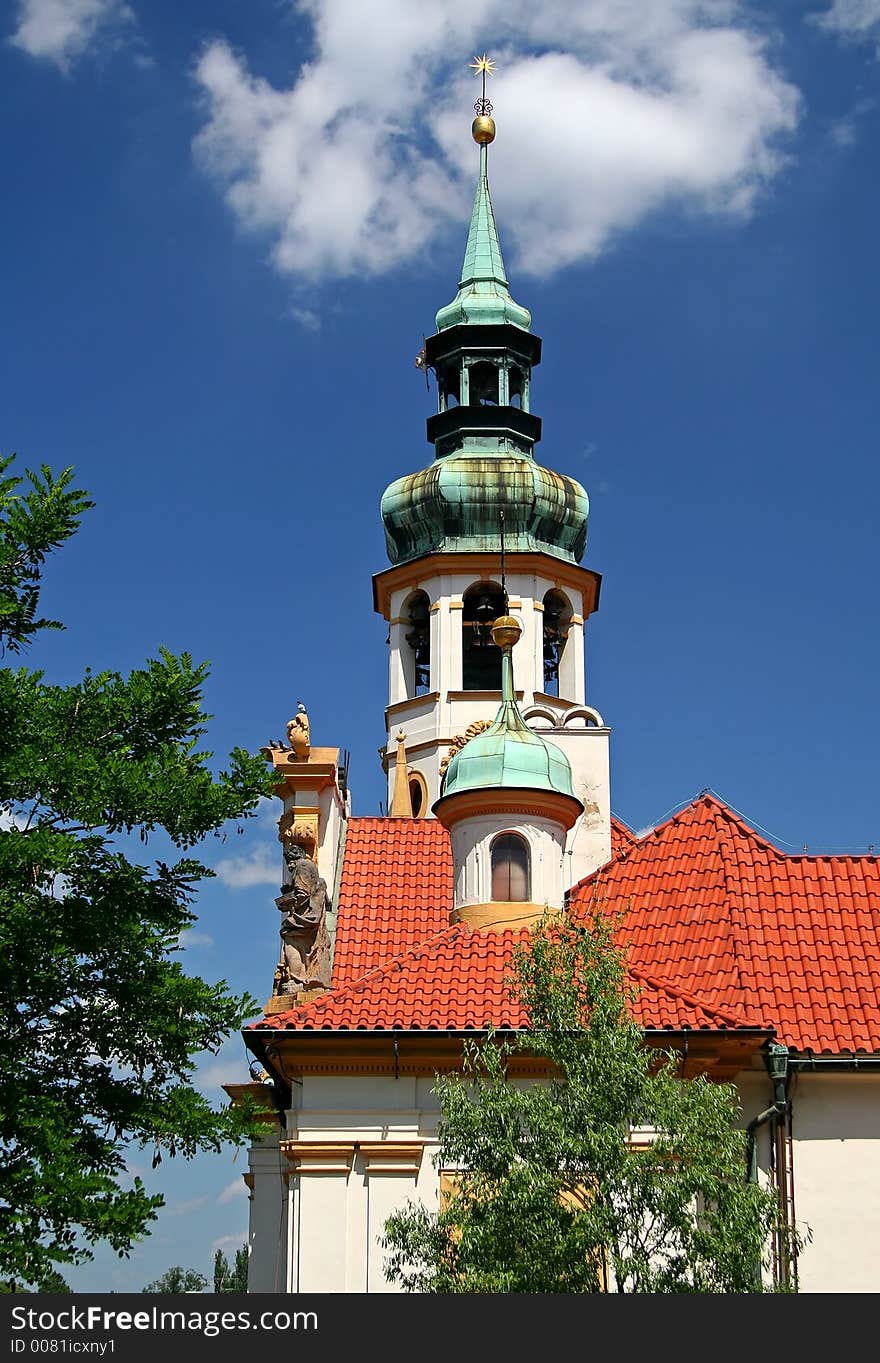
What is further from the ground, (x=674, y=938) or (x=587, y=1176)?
(x=674, y=938)

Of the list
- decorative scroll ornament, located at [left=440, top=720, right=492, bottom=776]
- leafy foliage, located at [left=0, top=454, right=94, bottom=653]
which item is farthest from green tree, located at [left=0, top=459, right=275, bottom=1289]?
decorative scroll ornament, located at [left=440, top=720, right=492, bottom=776]

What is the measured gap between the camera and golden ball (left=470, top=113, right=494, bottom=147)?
149ft

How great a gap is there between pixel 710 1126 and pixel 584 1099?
3.99 feet

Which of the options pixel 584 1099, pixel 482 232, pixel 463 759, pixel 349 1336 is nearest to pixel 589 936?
pixel 584 1099

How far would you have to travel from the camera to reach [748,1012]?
957 inches

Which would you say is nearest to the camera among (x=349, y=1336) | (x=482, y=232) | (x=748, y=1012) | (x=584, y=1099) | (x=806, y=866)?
(x=349, y=1336)

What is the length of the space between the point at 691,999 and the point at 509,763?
4859 millimetres

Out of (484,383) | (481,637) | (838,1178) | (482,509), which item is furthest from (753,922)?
(484,383)

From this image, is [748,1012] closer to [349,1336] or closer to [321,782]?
[321,782]

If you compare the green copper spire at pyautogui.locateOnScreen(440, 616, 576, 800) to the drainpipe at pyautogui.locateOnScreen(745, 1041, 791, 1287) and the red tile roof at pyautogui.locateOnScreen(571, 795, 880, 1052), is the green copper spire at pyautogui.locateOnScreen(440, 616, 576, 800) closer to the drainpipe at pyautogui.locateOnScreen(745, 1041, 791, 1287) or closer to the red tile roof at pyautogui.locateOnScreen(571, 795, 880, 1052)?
the red tile roof at pyautogui.locateOnScreen(571, 795, 880, 1052)

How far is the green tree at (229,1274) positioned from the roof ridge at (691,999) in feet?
53.4

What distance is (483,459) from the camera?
38.8 metres

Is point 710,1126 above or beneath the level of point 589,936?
beneath

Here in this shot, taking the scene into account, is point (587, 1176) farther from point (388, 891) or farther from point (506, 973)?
point (388, 891)
